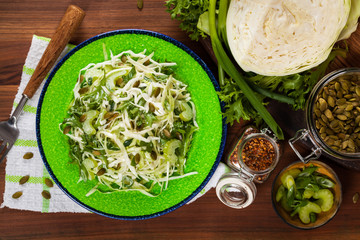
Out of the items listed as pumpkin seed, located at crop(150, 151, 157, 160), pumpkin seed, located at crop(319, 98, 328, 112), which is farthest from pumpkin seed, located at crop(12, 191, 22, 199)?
pumpkin seed, located at crop(319, 98, 328, 112)

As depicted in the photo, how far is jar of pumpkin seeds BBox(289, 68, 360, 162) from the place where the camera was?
4.91 feet

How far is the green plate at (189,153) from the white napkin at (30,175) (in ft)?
0.54

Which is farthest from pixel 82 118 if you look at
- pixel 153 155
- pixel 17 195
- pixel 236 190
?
pixel 236 190

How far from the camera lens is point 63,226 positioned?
189 centimetres

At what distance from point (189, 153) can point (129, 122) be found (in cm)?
36

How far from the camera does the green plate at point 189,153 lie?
165cm

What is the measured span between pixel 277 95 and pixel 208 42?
0.43 m

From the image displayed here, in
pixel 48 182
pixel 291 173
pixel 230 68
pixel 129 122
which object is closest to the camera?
pixel 230 68

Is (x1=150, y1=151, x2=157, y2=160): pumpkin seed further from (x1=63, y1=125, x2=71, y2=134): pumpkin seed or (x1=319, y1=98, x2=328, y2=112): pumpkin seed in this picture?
(x1=319, y1=98, x2=328, y2=112): pumpkin seed

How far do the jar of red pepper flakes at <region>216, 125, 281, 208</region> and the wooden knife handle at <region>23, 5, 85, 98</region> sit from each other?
104 cm

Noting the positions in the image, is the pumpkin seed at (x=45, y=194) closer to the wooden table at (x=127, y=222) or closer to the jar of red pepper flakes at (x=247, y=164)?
the wooden table at (x=127, y=222)

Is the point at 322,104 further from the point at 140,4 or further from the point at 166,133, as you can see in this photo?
the point at 140,4

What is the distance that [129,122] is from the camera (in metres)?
1.62

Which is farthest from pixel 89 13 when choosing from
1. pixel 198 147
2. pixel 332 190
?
pixel 332 190
